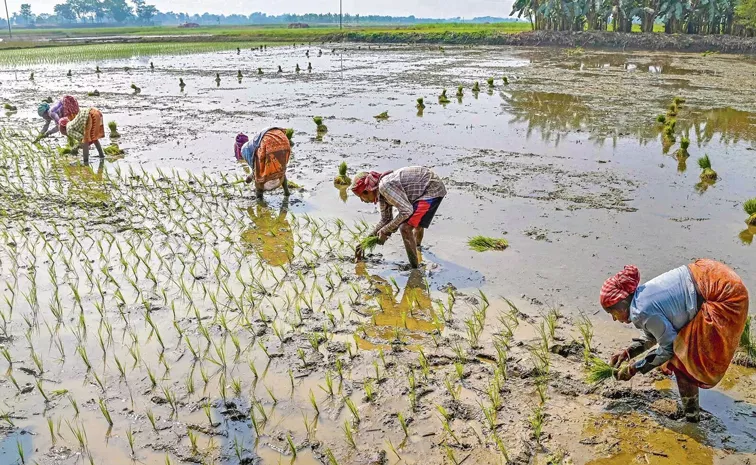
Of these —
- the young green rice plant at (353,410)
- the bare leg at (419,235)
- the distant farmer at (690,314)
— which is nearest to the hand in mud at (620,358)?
the distant farmer at (690,314)

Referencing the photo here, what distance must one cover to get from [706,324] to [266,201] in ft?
19.4

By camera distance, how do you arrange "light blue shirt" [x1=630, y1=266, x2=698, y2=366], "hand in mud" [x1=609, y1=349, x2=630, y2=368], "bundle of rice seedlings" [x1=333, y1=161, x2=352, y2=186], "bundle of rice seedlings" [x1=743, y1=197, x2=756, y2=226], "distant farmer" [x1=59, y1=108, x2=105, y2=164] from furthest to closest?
1. "distant farmer" [x1=59, y1=108, x2=105, y2=164]
2. "bundle of rice seedlings" [x1=333, y1=161, x2=352, y2=186]
3. "bundle of rice seedlings" [x1=743, y1=197, x2=756, y2=226]
4. "hand in mud" [x1=609, y1=349, x2=630, y2=368]
5. "light blue shirt" [x1=630, y1=266, x2=698, y2=366]

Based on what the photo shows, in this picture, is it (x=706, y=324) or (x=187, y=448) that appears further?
(x=187, y=448)

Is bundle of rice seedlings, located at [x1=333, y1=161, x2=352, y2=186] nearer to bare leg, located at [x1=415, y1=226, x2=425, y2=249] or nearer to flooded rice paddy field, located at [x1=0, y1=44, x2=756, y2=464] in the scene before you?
flooded rice paddy field, located at [x1=0, y1=44, x2=756, y2=464]

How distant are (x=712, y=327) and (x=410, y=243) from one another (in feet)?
9.88

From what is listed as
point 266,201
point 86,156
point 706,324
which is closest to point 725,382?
point 706,324

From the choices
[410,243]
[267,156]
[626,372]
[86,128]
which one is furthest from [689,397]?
[86,128]

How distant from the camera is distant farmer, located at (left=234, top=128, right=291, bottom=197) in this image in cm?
726

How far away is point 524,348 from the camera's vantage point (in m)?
4.29

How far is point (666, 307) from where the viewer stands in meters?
3.10

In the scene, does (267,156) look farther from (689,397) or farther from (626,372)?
(689,397)

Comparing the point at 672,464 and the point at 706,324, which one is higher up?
the point at 706,324

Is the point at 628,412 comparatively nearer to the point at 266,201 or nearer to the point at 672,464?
the point at 672,464

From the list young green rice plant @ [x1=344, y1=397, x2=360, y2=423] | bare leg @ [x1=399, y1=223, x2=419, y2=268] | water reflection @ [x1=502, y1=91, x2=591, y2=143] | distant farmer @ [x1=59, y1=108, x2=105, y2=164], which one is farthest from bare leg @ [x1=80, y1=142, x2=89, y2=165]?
water reflection @ [x1=502, y1=91, x2=591, y2=143]
